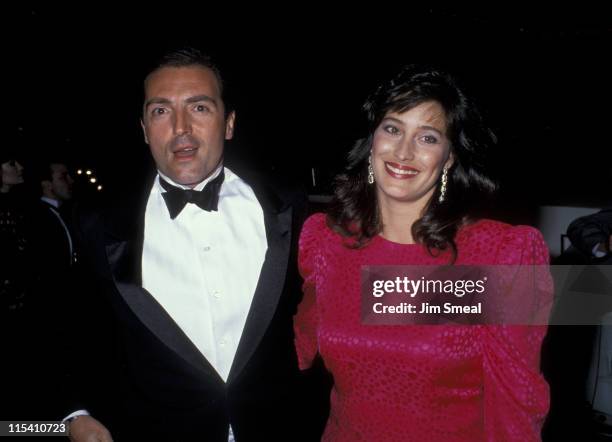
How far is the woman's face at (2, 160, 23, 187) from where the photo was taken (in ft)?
16.9

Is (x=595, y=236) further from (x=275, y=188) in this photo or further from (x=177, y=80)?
(x=177, y=80)

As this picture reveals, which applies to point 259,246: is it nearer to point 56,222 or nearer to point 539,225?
point 539,225

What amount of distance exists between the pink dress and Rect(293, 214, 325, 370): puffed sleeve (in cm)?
14

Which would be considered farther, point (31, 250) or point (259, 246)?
point (31, 250)

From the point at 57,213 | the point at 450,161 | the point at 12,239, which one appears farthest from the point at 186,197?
the point at 57,213

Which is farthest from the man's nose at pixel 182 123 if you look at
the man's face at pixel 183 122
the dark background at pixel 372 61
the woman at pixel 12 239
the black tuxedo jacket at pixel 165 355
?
the woman at pixel 12 239

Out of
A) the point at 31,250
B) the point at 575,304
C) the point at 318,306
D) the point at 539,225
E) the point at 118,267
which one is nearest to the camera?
the point at 118,267

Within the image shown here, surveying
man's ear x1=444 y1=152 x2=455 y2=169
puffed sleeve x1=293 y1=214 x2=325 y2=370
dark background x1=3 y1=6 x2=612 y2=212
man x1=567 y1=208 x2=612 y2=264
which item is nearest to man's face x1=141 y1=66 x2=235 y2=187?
puffed sleeve x1=293 y1=214 x2=325 y2=370

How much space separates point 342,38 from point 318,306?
3.34 metres

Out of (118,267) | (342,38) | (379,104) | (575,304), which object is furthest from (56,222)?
(575,304)

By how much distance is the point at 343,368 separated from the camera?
5.24 feet

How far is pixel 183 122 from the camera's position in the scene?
1624 mm

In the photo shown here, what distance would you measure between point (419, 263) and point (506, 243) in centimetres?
28

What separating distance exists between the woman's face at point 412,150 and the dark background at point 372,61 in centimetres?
160
